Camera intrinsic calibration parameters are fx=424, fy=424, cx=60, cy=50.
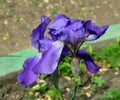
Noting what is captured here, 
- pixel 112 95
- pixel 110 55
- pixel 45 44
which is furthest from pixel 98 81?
pixel 45 44

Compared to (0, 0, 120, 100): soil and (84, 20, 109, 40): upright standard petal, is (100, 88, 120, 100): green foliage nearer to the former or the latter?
(0, 0, 120, 100): soil

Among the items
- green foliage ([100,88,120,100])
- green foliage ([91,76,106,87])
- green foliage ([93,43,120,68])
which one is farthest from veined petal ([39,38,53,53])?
green foliage ([93,43,120,68])

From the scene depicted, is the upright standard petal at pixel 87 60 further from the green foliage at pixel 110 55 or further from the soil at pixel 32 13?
the soil at pixel 32 13

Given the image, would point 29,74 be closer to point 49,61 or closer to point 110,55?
point 49,61

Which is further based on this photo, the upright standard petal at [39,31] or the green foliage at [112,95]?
the green foliage at [112,95]

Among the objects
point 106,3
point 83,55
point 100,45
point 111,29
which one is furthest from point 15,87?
point 106,3

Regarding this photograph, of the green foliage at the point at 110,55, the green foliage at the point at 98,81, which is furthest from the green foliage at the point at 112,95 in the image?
the green foliage at the point at 110,55
